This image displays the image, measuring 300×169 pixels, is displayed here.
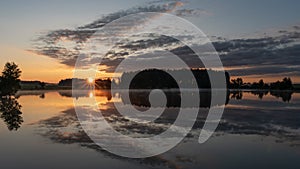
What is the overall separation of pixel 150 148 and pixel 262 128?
973cm

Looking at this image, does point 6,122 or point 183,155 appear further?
point 6,122

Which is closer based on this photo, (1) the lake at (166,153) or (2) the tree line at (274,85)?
(1) the lake at (166,153)

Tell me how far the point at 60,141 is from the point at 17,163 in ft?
14.1

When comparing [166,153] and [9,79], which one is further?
[9,79]

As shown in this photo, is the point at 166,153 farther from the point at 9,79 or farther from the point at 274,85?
the point at 274,85

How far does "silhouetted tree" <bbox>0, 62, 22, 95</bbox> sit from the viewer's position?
7444 cm

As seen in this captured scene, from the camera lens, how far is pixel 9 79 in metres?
79.2

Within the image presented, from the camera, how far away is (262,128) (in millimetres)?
20641

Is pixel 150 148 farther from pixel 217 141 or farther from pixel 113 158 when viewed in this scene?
pixel 217 141

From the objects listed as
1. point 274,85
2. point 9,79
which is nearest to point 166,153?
point 9,79

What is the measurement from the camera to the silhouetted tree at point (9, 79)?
74.4 meters

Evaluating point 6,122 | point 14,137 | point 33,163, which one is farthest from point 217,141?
point 6,122

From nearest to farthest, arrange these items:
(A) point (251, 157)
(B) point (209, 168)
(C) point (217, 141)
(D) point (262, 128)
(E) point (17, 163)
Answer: (B) point (209, 168) < (E) point (17, 163) < (A) point (251, 157) < (C) point (217, 141) < (D) point (262, 128)

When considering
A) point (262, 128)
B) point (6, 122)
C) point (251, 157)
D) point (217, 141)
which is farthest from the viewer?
point (6, 122)
